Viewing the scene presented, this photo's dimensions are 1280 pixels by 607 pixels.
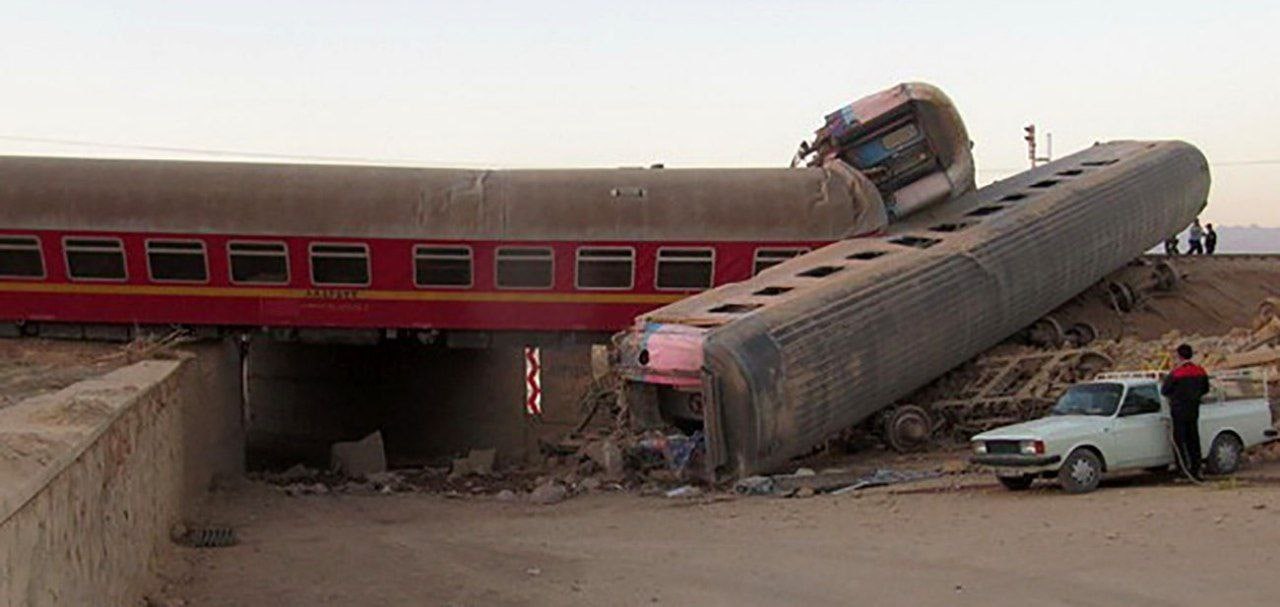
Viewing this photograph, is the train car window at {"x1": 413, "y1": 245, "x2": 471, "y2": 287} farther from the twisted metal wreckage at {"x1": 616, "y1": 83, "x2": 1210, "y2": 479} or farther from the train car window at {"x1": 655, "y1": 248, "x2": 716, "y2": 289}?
the twisted metal wreckage at {"x1": 616, "y1": 83, "x2": 1210, "y2": 479}

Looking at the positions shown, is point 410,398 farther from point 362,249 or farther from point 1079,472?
point 1079,472

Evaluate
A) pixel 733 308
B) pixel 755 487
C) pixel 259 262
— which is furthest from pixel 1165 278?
pixel 259 262

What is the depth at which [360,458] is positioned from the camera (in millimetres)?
22453

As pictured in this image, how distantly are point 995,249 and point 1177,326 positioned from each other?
532 cm

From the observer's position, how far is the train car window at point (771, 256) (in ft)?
72.7

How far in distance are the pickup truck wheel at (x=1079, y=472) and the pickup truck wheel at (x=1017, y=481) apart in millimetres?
523

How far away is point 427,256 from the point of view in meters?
22.0

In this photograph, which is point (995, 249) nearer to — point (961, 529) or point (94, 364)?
point (961, 529)

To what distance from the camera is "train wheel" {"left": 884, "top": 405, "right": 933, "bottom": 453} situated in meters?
18.7

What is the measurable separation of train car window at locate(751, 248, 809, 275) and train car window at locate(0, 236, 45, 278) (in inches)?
412

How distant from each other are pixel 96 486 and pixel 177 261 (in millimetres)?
14624

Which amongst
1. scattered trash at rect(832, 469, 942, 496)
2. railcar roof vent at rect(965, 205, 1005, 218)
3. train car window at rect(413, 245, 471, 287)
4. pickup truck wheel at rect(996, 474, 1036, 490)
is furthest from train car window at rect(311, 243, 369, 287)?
pickup truck wheel at rect(996, 474, 1036, 490)

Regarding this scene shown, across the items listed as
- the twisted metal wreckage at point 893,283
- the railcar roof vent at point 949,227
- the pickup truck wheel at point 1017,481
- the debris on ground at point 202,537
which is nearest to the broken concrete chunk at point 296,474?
the twisted metal wreckage at point 893,283

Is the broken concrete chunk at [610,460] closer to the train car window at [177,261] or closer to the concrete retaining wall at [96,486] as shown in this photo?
the concrete retaining wall at [96,486]
